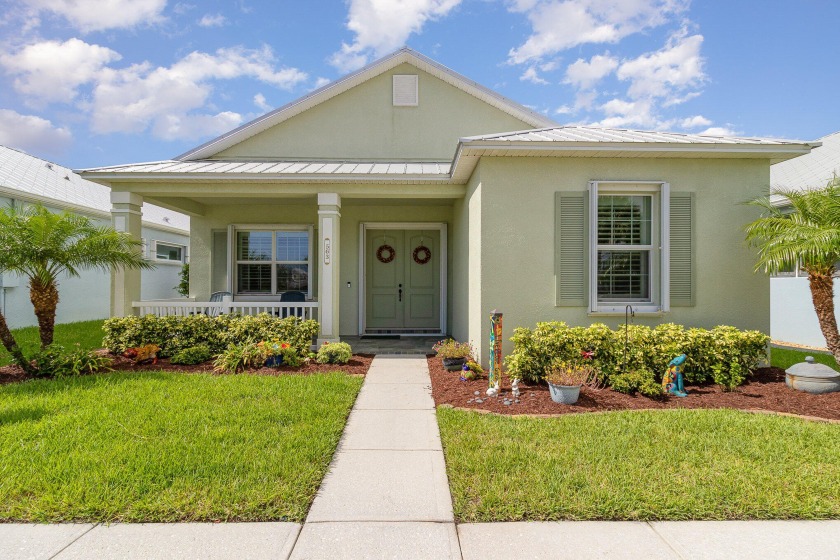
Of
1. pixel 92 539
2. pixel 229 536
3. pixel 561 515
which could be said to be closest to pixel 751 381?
pixel 561 515

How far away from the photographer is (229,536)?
2.49 meters

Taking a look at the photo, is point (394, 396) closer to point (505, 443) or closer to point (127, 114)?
point (505, 443)

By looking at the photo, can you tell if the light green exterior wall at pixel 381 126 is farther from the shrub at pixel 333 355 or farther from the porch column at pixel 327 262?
the shrub at pixel 333 355

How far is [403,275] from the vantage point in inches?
400

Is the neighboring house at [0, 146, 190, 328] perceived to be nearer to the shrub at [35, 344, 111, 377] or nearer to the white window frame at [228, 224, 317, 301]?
the white window frame at [228, 224, 317, 301]

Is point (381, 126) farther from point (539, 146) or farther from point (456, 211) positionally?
point (539, 146)

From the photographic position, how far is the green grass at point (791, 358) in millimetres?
7188

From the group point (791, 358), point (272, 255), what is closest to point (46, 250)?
point (272, 255)

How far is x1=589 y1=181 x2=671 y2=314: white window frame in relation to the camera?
20.0ft

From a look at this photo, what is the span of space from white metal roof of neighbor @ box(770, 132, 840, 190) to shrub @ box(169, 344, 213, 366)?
13351 mm

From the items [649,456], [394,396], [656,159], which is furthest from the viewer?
[656,159]

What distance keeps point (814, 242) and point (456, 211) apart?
236 inches

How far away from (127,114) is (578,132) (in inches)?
723

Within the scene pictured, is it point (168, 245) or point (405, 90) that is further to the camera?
point (168, 245)
